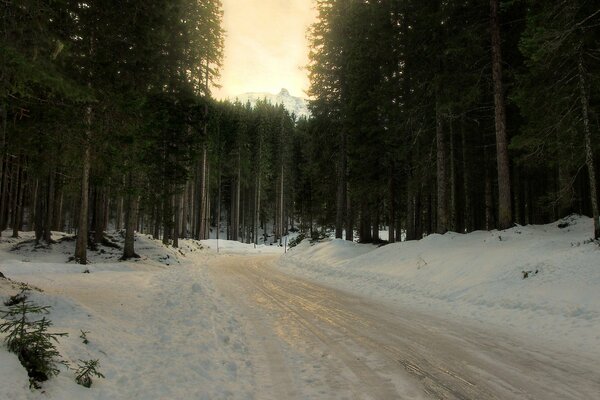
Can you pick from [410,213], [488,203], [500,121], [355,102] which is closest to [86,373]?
[500,121]

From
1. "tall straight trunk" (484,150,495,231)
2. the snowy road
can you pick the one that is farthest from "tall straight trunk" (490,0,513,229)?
the snowy road

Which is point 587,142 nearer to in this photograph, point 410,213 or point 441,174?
point 441,174

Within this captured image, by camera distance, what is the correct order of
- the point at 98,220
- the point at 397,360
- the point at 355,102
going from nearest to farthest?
the point at 397,360
the point at 98,220
the point at 355,102

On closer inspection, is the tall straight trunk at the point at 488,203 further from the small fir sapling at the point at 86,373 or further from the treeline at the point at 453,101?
the small fir sapling at the point at 86,373

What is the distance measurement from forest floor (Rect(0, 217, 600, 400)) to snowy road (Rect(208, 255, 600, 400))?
0.09ft

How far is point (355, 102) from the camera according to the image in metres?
22.2

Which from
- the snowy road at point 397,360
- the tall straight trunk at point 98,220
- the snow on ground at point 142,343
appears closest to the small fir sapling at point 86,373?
the snow on ground at point 142,343

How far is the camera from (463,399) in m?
4.49

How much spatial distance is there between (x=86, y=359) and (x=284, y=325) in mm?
3917

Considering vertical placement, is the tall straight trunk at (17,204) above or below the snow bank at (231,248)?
above

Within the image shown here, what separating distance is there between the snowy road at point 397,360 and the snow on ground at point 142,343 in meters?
0.50

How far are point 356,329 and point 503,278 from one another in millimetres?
5539

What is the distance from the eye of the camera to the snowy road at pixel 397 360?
4.74 meters

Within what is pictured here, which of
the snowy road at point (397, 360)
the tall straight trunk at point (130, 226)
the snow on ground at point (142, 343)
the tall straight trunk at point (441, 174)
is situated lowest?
the snowy road at point (397, 360)
